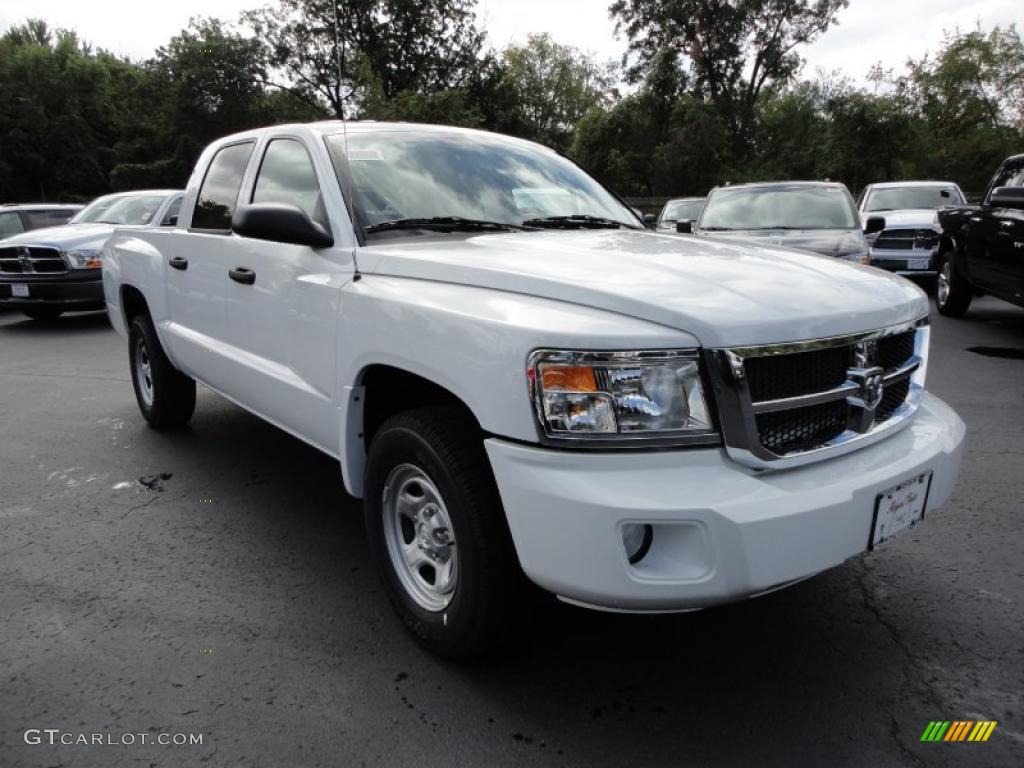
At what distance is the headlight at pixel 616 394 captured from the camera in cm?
201

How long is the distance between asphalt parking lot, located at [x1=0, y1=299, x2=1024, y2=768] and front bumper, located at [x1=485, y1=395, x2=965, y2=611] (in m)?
0.54

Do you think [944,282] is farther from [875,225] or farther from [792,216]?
[792,216]

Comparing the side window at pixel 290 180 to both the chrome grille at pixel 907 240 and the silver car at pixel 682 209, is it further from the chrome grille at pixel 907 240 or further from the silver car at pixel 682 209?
the silver car at pixel 682 209

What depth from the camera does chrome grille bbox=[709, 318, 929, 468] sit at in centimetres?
203

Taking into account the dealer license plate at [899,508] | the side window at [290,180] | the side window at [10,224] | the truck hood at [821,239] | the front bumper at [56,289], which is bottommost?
the front bumper at [56,289]

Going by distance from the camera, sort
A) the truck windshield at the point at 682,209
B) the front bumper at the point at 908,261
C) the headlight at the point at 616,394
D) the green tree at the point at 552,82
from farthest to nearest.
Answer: the green tree at the point at 552,82
the truck windshield at the point at 682,209
the front bumper at the point at 908,261
the headlight at the point at 616,394

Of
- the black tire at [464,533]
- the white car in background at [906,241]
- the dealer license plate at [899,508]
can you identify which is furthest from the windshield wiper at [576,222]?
the white car in background at [906,241]

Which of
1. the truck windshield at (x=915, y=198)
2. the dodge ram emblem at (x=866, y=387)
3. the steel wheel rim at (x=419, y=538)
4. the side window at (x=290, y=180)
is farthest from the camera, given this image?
the truck windshield at (x=915, y=198)

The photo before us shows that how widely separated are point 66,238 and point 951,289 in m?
11.2

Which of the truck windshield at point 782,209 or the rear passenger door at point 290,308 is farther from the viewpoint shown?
the truck windshield at point 782,209

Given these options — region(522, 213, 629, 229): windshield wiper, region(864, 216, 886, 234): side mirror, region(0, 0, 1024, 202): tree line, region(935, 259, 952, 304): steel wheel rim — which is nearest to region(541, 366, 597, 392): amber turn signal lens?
region(522, 213, 629, 229): windshield wiper

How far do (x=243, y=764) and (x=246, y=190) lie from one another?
8.78 ft

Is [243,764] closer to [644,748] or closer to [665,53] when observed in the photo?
[644,748]

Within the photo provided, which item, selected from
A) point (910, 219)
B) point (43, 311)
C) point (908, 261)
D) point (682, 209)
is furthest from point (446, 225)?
point (682, 209)
